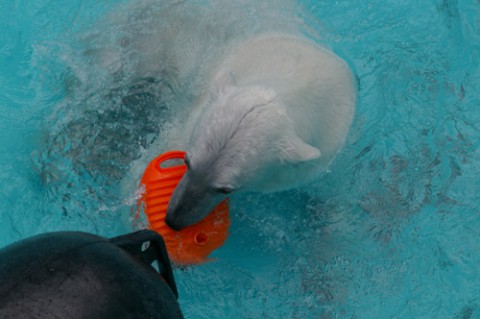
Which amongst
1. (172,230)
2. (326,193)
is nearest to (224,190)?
(172,230)

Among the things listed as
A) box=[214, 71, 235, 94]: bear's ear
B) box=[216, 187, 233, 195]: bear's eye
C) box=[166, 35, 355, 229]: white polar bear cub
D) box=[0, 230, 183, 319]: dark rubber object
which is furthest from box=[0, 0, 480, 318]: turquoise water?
box=[0, 230, 183, 319]: dark rubber object

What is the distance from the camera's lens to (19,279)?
152cm

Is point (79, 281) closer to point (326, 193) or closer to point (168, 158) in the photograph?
point (168, 158)

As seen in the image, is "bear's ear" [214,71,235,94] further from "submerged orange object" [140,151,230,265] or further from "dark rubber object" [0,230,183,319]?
"dark rubber object" [0,230,183,319]

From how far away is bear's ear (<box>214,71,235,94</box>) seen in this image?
2.73 metres

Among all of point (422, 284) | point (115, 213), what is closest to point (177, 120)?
point (115, 213)

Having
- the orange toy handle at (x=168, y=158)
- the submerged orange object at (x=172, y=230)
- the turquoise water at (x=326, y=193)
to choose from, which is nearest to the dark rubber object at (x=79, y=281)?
the submerged orange object at (x=172, y=230)

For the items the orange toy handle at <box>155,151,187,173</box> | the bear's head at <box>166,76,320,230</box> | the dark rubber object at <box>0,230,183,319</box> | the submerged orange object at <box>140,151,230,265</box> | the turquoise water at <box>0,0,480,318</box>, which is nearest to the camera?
the dark rubber object at <box>0,230,183,319</box>

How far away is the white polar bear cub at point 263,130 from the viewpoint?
250cm

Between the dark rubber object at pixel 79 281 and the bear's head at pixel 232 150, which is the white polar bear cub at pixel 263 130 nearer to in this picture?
the bear's head at pixel 232 150

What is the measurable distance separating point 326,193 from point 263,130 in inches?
42.6

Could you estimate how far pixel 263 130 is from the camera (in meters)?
2.53

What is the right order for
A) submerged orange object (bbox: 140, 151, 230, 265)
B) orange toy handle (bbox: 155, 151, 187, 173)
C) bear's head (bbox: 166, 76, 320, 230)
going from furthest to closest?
orange toy handle (bbox: 155, 151, 187, 173) → submerged orange object (bbox: 140, 151, 230, 265) → bear's head (bbox: 166, 76, 320, 230)

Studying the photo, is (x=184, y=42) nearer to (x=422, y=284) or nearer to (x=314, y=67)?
(x=314, y=67)
